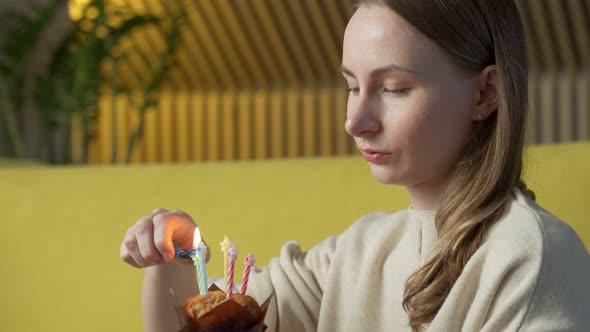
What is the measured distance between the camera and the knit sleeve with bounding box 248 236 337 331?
1.42 m

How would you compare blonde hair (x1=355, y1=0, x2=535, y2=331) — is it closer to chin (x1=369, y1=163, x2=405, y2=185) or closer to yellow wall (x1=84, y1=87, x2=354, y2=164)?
chin (x1=369, y1=163, x2=405, y2=185)

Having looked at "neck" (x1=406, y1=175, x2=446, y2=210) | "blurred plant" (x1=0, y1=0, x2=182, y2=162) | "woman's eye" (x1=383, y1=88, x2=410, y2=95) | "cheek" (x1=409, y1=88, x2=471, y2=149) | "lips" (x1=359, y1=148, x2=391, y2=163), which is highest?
"blurred plant" (x1=0, y1=0, x2=182, y2=162)

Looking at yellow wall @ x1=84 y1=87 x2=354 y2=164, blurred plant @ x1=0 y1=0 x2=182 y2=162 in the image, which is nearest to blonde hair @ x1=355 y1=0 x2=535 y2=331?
blurred plant @ x1=0 y1=0 x2=182 y2=162

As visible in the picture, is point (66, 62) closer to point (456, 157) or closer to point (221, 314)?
point (456, 157)

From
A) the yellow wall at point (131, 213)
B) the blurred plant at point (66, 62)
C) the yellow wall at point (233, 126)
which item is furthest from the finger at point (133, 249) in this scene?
the yellow wall at point (233, 126)

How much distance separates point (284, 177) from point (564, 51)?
143 inches

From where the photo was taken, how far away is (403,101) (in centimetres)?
113

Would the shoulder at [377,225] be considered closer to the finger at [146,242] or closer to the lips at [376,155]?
the lips at [376,155]

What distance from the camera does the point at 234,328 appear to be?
3.24 ft

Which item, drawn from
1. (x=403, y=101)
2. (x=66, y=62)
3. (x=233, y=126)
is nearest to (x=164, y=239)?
(x=403, y=101)

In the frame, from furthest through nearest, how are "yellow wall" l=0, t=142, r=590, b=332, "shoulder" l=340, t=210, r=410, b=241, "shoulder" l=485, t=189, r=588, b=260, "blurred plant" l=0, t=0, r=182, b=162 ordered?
"blurred plant" l=0, t=0, r=182, b=162
"yellow wall" l=0, t=142, r=590, b=332
"shoulder" l=340, t=210, r=410, b=241
"shoulder" l=485, t=189, r=588, b=260

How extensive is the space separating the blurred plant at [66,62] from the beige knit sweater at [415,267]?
3.02 m

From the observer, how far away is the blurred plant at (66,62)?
171 inches

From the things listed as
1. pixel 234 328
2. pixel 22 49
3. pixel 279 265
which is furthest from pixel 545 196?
pixel 22 49
